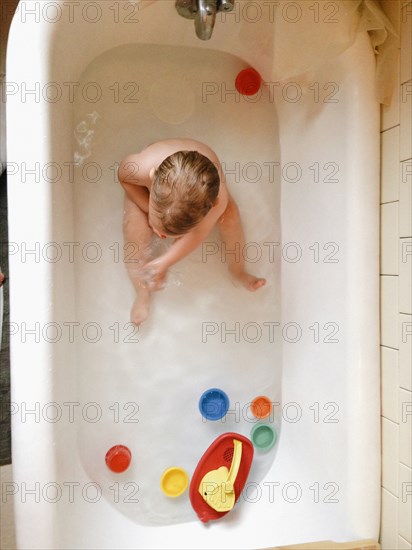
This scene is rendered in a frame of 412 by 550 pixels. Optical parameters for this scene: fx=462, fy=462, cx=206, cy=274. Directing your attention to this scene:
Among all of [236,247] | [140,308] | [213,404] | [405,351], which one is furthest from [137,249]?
[405,351]

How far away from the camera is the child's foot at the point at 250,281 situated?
47.9 inches

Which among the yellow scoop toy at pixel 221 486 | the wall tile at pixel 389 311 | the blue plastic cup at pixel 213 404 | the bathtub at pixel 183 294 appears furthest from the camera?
the blue plastic cup at pixel 213 404

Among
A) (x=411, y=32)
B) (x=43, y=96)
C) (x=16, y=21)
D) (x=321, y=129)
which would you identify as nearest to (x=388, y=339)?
(x=321, y=129)

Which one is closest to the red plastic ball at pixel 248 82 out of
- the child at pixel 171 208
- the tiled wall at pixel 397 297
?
the child at pixel 171 208

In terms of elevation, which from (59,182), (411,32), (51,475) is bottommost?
(51,475)

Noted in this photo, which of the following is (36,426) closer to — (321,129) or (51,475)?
(51,475)

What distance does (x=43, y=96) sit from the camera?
2.80 ft

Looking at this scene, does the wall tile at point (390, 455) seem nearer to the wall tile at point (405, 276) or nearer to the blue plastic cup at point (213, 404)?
the wall tile at point (405, 276)

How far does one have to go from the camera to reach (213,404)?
1.18 meters

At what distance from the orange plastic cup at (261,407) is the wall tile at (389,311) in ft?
1.22

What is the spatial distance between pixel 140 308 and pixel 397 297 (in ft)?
1.97

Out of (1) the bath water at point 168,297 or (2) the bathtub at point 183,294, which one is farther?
(1) the bath water at point 168,297

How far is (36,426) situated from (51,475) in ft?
0.32

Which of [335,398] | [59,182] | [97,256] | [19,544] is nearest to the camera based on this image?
[19,544]
